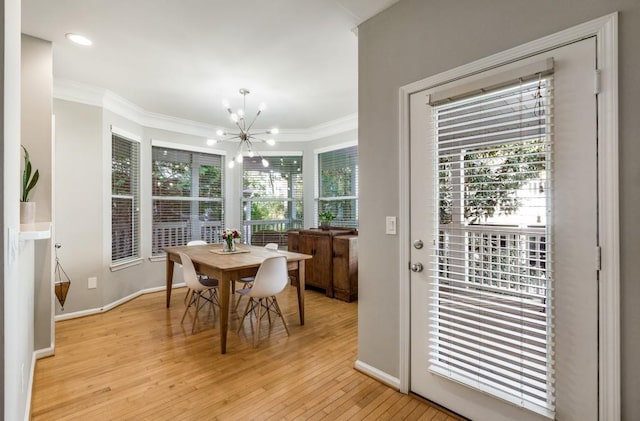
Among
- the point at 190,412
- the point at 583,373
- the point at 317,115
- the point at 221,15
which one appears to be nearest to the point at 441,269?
the point at 583,373

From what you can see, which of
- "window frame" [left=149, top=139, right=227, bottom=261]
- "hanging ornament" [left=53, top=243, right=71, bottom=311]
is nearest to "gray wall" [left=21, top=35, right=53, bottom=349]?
"hanging ornament" [left=53, top=243, right=71, bottom=311]

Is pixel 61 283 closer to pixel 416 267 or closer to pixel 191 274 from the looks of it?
pixel 191 274

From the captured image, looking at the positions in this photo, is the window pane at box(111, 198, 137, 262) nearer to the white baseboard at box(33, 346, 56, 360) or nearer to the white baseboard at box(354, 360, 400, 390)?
the white baseboard at box(33, 346, 56, 360)

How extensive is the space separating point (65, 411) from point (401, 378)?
2154mm

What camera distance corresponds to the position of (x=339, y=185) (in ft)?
17.5

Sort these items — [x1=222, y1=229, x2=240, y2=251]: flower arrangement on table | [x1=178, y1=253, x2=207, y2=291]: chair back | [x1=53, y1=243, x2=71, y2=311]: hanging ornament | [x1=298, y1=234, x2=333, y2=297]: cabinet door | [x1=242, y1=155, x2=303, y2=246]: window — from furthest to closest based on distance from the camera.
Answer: [x1=242, y1=155, x2=303, y2=246]: window → [x1=298, y1=234, x2=333, y2=297]: cabinet door → [x1=222, y1=229, x2=240, y2=251]: flower arrangement on table → [x1=53, y1=243, x2=71, y2=311]: hanging ornament → [x1=178, y1=253, x2=207, y2=291]: chair back

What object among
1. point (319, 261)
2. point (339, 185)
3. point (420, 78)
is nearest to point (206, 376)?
point (319, 261)

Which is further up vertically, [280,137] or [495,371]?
[280,137]

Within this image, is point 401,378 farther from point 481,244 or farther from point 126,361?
point 126,361

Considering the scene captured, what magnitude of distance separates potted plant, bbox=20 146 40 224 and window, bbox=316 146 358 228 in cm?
374

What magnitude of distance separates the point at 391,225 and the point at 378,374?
109 centimetres

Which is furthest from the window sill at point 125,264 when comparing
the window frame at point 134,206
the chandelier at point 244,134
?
the chandelier at point 244,134

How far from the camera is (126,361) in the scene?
2.68 metres

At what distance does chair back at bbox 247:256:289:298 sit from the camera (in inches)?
117
